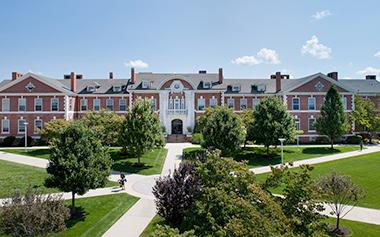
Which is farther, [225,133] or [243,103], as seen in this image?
[243,103]

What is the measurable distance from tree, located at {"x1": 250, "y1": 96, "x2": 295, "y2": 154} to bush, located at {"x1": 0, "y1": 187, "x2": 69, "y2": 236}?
77.9 feet

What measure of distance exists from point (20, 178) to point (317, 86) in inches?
1601

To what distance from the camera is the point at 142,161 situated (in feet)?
103

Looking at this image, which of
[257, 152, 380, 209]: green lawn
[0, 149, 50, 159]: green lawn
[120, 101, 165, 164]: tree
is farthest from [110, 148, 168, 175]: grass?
[257, 152, 380, 209]: green lawn

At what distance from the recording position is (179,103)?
1897 inches

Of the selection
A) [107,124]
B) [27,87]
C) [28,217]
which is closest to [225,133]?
[107,124]

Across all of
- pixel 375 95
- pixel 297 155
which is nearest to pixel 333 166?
pixel 297 155

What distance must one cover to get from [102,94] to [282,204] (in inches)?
1708

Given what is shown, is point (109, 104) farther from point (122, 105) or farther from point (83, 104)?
point (83, 104)

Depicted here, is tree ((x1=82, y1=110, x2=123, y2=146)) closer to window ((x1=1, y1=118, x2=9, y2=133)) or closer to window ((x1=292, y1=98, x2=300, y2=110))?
window ((x1=1, y1=118, x2=9, y2=133))

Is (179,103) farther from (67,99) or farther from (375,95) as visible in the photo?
(375,95)

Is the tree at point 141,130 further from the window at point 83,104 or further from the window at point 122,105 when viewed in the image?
the window at point 83,104

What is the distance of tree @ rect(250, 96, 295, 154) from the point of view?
3158 centimetres

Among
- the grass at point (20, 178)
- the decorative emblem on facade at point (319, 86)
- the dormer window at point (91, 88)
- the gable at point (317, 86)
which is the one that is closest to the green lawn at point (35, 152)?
the grass at point (20, 178)
